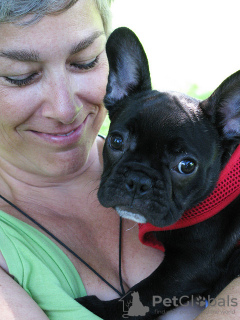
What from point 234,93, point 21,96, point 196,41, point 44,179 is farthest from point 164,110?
point 196,41

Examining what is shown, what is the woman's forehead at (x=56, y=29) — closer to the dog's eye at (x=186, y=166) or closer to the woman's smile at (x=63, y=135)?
the woman's smile at (x=63, y=135)

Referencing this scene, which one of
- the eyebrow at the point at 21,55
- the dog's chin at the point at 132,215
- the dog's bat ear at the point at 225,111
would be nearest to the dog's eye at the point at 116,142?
the dog's chin at the point at 132,215

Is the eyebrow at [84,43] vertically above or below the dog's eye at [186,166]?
above

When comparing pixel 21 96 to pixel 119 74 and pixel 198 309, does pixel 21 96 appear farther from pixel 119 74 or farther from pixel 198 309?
pixel 198 309

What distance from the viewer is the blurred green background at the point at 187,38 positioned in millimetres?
6902

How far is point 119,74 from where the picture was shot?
8.70ft

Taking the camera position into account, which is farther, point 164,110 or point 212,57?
point 212,57

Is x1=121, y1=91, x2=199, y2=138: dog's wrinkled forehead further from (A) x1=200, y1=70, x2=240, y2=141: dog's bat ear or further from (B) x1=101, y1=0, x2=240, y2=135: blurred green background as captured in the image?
(B) x1=101, y1=0, x2=240, y2=135: blurred green background

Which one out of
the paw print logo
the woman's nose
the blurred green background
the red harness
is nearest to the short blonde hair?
the woman's nose

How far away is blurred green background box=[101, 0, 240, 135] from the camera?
6.90 metres

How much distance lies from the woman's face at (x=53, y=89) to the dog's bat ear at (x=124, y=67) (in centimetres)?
5

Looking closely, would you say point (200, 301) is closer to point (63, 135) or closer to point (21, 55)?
point (63, 135)

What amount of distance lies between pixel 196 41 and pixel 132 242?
22.1 feet

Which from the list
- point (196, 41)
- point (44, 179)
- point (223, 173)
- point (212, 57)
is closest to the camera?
point (223, 173)
